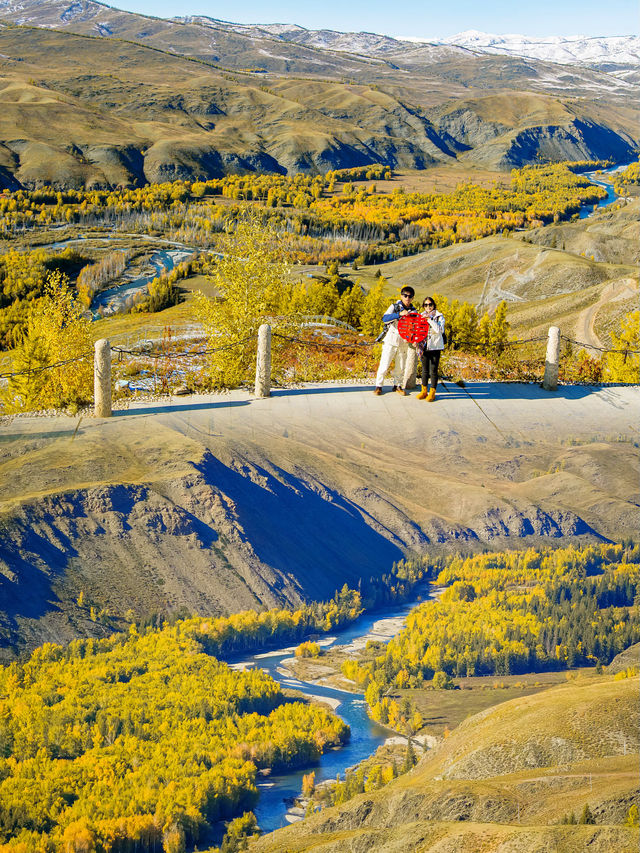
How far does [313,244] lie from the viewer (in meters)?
150

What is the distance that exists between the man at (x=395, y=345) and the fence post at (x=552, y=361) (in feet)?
10.6

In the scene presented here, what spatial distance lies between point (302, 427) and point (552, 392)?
642 cm

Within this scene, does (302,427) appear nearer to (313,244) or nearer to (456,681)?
(456,681)

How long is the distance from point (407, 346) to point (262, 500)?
6238 mm

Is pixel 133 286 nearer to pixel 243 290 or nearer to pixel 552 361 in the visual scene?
pixel 243 290

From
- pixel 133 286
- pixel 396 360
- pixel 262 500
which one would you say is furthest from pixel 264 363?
pixel 133 286

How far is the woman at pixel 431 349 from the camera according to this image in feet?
49.8

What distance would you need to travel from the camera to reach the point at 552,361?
17203mm

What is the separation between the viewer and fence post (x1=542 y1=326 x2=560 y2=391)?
55.7ft

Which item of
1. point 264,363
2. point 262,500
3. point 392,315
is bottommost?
point 262,500

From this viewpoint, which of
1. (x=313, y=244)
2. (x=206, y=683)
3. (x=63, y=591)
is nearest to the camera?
(x=206, y=683)

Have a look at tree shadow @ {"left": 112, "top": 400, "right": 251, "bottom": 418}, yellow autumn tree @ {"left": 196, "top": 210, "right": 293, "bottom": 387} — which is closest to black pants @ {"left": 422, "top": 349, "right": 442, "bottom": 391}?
tree shadow @ {"left": 112, "top": 400, "right": 251, "bottom": 418}

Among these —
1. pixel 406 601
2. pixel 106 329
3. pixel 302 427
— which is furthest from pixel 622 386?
pixel 106 329

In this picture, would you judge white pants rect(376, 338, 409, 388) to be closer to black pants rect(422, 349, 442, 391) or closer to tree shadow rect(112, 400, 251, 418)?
black pants rect(422, 349, 442, 391)
